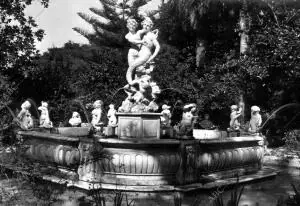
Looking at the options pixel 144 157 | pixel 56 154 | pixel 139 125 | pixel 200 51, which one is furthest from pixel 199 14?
pixel 144 157

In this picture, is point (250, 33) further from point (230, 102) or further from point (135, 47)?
point (135, 47)

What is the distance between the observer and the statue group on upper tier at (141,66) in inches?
350

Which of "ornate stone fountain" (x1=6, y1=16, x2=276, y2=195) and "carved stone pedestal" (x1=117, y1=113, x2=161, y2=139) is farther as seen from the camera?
"carved stone pedestal" (x1=117, y1=113, x2=161, y2=139)

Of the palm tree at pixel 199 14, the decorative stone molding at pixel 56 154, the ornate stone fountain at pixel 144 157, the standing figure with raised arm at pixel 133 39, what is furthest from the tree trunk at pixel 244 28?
the decorative stone molding at pixel 56 154

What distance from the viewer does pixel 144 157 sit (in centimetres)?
706

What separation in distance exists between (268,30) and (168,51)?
7.41 meters

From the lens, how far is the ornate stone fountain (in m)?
7.04

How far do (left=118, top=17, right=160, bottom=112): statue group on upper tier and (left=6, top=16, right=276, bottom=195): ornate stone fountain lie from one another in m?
0.03

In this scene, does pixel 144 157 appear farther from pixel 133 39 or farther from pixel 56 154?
pixel 133 39

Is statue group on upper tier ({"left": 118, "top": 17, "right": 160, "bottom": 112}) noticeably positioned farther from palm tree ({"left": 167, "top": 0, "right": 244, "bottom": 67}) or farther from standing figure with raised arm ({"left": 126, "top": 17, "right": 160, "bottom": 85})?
palm tree ({"left": 167, "top": 0, "right": 244, "bottom": 67})

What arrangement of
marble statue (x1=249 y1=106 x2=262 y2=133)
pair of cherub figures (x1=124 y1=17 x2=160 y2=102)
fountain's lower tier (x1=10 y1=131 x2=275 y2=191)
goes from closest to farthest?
fountain's lower tier (x1=10 y1=131 x2=275 y2=191) < pair of cherub figures (x1=124 y1=17 x2=160 y2=102) < marble statue (x1=249 y1=106 x2=262 y2=133)

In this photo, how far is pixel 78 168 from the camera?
738 centimetres

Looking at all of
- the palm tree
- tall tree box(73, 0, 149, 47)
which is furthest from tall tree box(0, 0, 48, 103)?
tall tree box(73, 0, 149, 47)

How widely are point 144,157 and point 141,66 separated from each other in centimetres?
278
